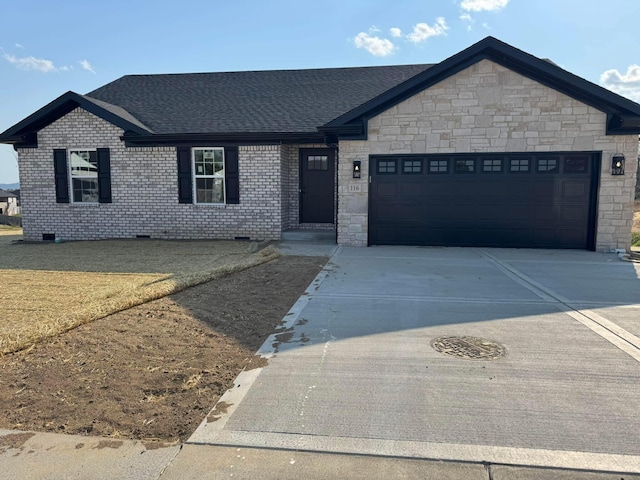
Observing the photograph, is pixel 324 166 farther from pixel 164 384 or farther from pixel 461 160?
pixel 164 384

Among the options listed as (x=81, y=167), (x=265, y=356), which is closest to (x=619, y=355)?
(x=265, y=356)

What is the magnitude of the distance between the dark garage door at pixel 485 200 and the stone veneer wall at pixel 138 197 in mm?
3274

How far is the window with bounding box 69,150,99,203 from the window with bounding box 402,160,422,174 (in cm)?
918

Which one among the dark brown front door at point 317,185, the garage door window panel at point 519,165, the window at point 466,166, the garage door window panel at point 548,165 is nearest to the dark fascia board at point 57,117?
the dark brown front door at point 317,185

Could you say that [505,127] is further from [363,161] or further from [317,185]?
[317,185]

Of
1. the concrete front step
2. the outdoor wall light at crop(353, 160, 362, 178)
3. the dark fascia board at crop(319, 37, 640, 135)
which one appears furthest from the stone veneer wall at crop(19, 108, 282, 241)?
the dark fascia board at crop(319, 37, 640, 135)

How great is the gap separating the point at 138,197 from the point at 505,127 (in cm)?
1044

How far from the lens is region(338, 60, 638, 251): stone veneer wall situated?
10148mm

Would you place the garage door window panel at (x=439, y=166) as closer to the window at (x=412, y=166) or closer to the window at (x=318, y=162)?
the window at (x=412, y=166)

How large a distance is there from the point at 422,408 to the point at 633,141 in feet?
33.2

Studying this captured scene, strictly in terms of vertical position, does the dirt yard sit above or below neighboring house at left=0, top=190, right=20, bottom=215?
below

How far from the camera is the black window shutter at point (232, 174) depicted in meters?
12.5

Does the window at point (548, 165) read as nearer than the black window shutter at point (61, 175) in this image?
Yes

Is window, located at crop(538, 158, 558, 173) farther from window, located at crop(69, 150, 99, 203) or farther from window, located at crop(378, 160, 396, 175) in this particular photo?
window, located at crop(69, 150, 99, 203)
